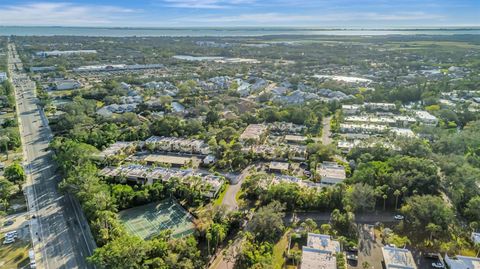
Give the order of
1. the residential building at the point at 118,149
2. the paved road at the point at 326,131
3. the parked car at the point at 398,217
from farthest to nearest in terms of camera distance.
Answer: the paved road at the point at 326,131, the residential building at the point at 118,149, the parked car at the point at 398,217

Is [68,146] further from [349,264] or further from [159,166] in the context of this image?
[349,264]

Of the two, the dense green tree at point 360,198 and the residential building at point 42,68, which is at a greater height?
the residential building at point 42,68

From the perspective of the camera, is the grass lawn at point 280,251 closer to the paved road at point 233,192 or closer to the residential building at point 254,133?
the paved road at point 233,192

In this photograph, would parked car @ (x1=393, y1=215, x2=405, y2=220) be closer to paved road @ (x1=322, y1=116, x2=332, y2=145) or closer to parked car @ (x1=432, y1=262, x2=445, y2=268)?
parked car @ (x1=432, y1=262, x2=445, y2=268)

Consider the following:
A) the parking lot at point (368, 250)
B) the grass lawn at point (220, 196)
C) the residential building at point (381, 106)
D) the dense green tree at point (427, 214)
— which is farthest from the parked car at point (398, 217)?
the residential building at point (381, 106)

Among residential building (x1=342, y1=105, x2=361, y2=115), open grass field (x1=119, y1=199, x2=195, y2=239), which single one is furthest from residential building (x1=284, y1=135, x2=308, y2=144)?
open grass field (x1=119, y1=199, x2=195, y2=239)

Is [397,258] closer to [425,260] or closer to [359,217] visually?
[425,260]

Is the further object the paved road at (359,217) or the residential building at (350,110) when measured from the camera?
the residential building at (350,110)
